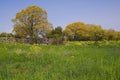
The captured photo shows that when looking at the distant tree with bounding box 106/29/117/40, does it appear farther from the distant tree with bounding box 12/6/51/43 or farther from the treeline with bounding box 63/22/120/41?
the distant tree with bounding box 12/6/51/43

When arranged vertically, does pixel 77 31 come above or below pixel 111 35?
above

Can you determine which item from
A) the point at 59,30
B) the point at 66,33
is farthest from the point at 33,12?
the point at 66,33

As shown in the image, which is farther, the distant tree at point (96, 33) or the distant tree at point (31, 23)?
the distant tree at point (96, 33)

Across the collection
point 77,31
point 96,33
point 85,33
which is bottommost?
point 96,33

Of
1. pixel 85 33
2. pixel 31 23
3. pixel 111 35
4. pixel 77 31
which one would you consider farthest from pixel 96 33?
pixel 31 23

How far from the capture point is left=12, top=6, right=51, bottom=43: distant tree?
143 ft

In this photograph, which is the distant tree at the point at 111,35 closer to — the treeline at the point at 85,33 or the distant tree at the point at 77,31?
the treeline at the point at 85,33

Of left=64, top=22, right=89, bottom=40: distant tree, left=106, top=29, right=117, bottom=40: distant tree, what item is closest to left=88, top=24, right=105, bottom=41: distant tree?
left=64, top=22, right=89, bottom=40: distant tree

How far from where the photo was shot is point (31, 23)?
44719mm

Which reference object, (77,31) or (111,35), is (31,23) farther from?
(111,35)

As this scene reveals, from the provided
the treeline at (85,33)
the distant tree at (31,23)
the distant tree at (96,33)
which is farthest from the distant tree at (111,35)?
the distant tree at (31,23)

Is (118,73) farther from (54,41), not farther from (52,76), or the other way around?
(54,41)

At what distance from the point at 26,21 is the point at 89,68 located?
39.3 meters

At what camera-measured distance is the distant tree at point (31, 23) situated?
43625 millimetres
